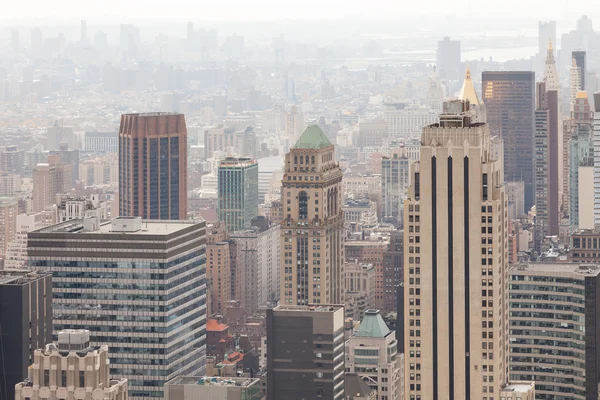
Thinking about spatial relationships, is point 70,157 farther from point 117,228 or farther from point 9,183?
point 117,228

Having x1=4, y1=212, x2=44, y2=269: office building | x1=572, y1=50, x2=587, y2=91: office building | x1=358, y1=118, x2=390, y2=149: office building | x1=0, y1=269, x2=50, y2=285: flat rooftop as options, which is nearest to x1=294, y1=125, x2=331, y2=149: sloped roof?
x1=4, y1=212, x2=44, y2=269: office building

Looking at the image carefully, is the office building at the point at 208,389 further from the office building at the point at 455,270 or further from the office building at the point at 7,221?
the office building at the point at 7,221

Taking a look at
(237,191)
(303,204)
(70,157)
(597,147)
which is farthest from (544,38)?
(70,157)

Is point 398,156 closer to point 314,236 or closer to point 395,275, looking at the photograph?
point 395,275

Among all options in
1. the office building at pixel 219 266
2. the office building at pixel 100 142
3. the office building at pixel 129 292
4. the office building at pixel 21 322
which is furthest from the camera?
the office building at pixel 100 142

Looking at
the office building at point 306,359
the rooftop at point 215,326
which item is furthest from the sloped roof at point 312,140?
the office building at point 306,359

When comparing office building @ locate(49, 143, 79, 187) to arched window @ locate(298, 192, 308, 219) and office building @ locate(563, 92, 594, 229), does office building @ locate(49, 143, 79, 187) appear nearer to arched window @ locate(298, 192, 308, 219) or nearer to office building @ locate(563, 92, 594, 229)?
office building @ locate(563, 92, 594, 229)
